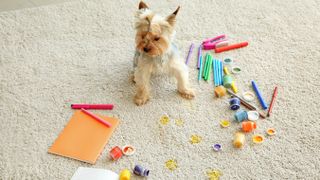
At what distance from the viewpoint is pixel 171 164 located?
1.55 meters

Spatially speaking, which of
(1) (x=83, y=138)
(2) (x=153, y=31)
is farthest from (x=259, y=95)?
(1) (x=83, y=138)

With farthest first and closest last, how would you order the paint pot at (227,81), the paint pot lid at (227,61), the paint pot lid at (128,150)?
the paint pot lid at (227,61) < the paint pot at (227,81) < the paint pot lid at (128,150)

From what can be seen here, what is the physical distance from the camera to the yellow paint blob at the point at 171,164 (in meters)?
1.54

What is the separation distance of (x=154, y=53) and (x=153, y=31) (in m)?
0.11

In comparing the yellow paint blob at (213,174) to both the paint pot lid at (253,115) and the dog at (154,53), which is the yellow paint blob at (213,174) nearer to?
the paint pot lid at (253,115)

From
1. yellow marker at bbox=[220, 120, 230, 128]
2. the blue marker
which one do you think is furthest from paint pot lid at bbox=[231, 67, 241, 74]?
yellow marker at bbox=[220, 120, 230, 128]

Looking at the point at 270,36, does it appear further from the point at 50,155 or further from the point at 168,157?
the point at 50,155

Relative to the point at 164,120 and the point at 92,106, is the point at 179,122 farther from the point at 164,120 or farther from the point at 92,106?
the point at 92,106

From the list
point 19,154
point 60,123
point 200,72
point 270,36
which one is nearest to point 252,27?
point 270,36

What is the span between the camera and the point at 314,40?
2.05m

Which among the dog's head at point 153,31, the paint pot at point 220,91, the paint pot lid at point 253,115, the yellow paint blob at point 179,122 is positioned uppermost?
the dog's head at point 153,31

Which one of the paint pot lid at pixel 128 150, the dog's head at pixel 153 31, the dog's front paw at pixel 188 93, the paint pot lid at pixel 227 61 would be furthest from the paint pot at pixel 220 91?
the paint pot lid at pixel 128 150

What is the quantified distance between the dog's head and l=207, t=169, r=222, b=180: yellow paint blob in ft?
1.89

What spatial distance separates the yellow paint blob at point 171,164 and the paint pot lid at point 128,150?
0.17 metres
